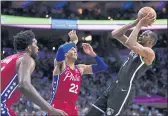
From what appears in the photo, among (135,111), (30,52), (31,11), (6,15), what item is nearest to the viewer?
(30,52)

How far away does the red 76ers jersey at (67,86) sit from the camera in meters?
6.27

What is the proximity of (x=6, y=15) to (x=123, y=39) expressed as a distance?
47.8ft

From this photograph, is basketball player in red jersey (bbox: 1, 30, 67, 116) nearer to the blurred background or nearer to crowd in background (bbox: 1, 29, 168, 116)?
crowd in background (bbox: 1, 29, 168, 116)

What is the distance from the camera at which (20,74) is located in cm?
437

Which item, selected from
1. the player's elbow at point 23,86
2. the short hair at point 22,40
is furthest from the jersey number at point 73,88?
the player's elbow at point 23,86

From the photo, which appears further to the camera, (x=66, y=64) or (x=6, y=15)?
(x=6, y=15)

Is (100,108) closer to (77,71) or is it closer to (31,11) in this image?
(77,71)

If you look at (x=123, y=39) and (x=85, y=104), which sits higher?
(x=123, y=39)

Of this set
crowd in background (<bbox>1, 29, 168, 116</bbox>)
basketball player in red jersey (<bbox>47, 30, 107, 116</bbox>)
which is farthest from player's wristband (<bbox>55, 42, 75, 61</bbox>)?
crowd in background (<bbox>1, 29, 168, 116</bbox>)

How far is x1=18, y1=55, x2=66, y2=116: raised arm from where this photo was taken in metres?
4.17

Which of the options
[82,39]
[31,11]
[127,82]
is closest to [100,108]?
[127,82]

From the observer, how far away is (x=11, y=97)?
16.3ft

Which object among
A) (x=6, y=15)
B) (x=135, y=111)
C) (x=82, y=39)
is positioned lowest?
(x=135, y=111)

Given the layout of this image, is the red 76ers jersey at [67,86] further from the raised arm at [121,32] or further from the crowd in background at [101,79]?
the crowd in background at [101,79]
